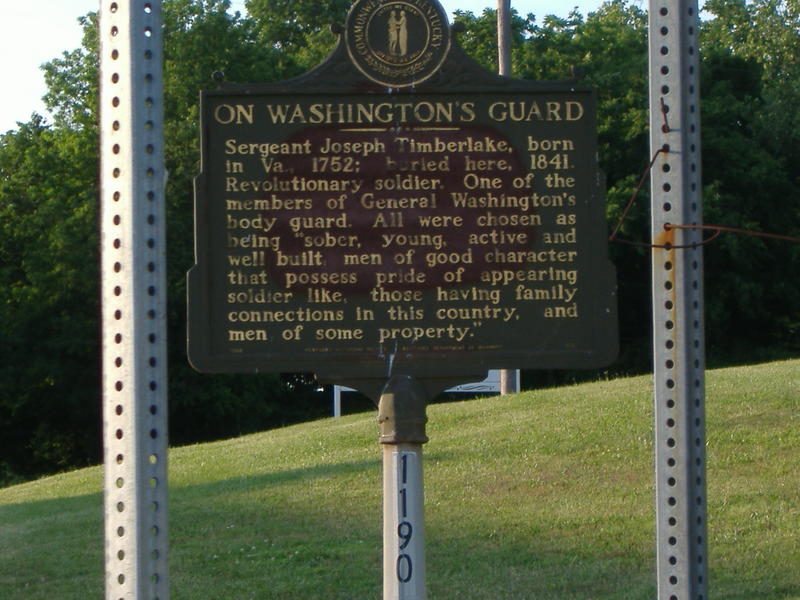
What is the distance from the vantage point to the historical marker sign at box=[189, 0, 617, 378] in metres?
4.68

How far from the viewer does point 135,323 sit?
3877 millimetres

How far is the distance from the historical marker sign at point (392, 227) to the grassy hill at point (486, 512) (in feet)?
15.2

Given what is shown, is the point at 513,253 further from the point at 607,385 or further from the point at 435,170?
the point at 607,385

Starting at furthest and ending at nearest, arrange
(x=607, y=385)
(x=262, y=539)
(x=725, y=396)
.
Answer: (x=607, y=385)
(x=725, y=396)
(x=262, y=539)

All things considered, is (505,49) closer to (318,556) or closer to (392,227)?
(318,556)

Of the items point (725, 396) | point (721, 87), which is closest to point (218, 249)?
point (725, 396)

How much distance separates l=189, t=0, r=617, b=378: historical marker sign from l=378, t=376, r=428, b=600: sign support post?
0.35 ft

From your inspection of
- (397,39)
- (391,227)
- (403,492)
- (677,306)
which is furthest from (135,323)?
(677,306)

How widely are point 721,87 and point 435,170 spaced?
36797 mm

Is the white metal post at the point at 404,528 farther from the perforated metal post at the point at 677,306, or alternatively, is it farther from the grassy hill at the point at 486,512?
the grassy hill at the point at 486,512

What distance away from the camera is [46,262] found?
40562mm

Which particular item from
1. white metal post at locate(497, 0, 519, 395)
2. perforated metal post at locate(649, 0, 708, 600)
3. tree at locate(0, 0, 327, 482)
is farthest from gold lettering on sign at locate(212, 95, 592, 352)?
tree at locate(0, 0, 327, 482)

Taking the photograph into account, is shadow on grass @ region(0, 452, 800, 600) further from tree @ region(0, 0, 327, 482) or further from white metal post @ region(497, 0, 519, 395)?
tree @ region(0, 0, 327, 482)

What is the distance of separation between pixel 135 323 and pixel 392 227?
1.15 metres
